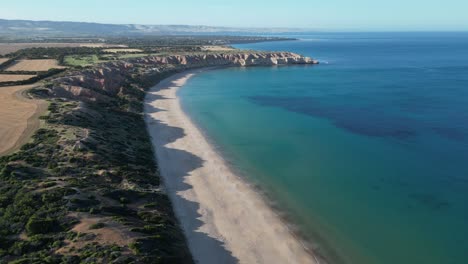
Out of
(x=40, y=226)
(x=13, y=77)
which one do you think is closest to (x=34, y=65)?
(x=13, y=77)

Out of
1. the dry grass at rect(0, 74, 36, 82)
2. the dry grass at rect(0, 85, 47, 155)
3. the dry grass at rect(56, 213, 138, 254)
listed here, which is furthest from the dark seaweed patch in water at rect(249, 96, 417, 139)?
the dry grass at rect(0, 74, 36, 82)

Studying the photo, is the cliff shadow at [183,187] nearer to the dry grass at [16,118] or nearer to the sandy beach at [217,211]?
the sandy beach at [217,211]

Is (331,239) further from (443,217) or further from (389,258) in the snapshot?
(443,217)

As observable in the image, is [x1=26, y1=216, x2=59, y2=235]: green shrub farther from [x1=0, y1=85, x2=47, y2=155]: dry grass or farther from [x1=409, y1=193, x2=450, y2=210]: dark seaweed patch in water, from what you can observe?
[x1=409, y1=193, x2=450, y2=210]: dark seaweed patch in water

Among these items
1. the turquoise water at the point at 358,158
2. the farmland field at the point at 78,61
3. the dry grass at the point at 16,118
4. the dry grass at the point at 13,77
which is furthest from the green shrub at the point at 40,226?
the farmland field at the point at 78,61

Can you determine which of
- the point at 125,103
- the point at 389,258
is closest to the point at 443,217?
the point at 389,258
